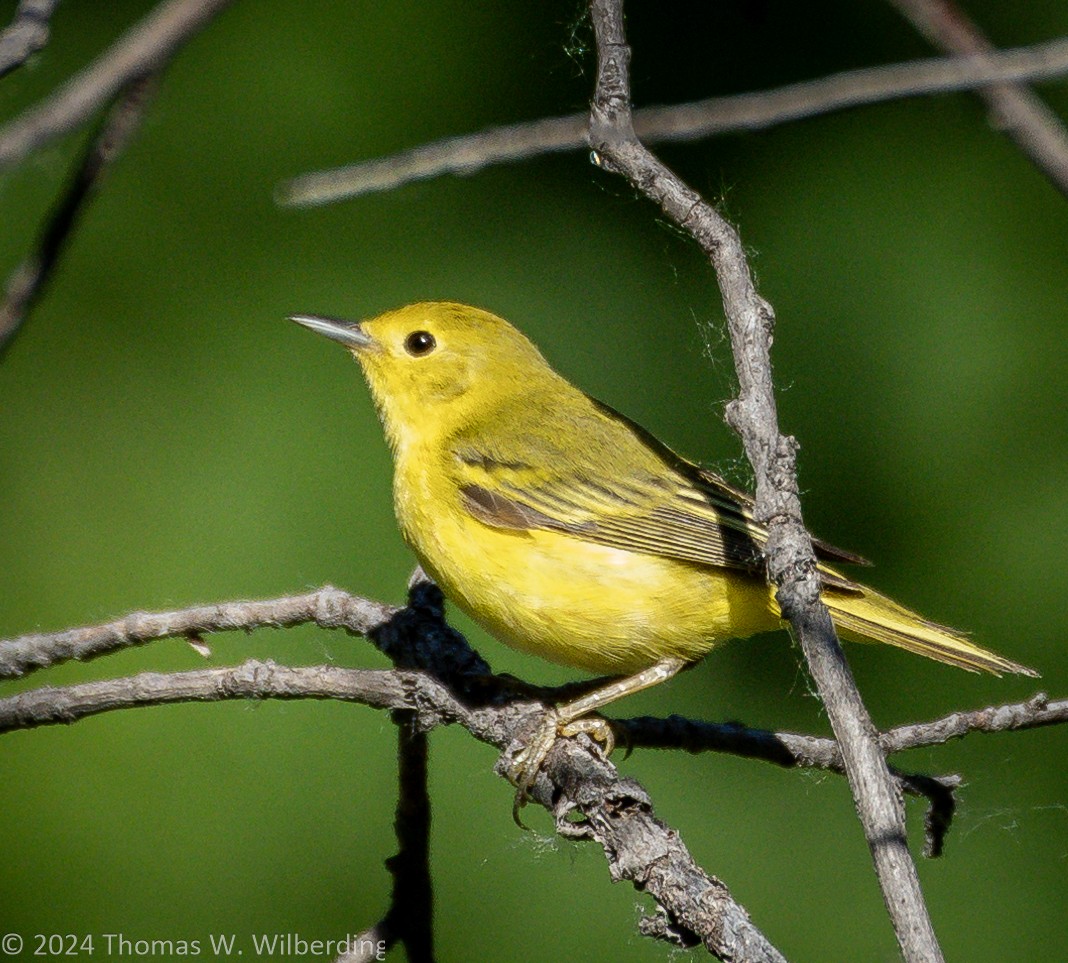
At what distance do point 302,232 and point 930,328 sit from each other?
6.08 ft

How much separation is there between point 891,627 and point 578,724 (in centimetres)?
68

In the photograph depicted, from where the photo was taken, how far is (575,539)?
3088mm

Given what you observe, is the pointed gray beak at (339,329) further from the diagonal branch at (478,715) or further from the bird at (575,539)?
the diagonal branch at (478,715)

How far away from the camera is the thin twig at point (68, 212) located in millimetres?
1416

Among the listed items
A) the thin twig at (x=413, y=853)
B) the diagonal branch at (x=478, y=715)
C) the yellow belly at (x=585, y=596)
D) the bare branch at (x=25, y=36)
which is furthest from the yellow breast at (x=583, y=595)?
the bare branch at (x=25, y=36)

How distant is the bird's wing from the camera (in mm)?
3004

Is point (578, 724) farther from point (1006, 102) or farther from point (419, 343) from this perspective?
point (1006, 102)

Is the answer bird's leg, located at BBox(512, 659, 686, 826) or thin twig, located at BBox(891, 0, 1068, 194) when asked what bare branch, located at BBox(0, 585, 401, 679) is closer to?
bird's leg, located at BBox(512, 659, 686, 826)

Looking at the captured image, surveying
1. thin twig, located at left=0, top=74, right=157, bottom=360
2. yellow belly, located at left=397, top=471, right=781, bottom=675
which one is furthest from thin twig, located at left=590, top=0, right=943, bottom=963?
yellow belly, located at left=397, top=471, right=781, bottom=675

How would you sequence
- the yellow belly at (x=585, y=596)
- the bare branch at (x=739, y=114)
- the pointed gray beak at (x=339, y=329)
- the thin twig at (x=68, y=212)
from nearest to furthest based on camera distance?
the bare branch at (x=739, y=114) → the thin twig at (x=68, y=212) → the yellow belly at (x=585, y=596) → the pointed gray beak at (x=339, y=329)

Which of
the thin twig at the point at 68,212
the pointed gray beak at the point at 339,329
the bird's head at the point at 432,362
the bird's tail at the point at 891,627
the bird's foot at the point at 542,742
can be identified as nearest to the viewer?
the thin twig at the point at 68,212

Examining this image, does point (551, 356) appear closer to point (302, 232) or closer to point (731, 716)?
point (302, 232)

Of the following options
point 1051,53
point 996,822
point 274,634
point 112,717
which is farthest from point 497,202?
point 1051,53

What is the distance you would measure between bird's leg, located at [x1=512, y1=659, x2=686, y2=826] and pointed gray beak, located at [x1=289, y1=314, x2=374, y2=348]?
1065 mm
